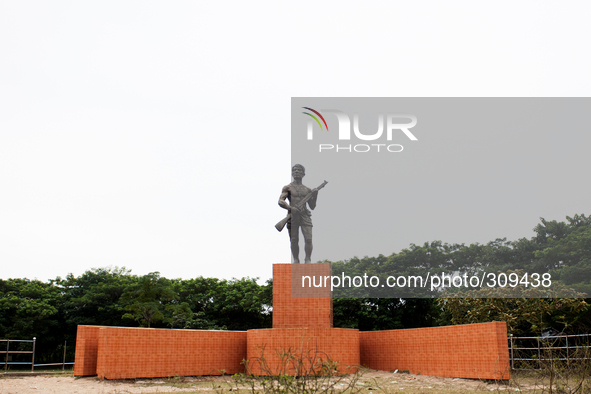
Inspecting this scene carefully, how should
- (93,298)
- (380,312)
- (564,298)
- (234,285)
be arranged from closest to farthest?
(564,298) → (380,312) → (93,298) → (234,285)

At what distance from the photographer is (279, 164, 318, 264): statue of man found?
40.9 feet

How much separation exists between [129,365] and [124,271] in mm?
19115

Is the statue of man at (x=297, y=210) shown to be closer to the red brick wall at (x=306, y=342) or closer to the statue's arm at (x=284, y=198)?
the statue's arm at (x=284, y=198)

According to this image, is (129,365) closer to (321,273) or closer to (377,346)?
(321,273)

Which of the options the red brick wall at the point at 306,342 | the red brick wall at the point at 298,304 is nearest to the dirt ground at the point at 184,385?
the red brick wall at the point at 306,342

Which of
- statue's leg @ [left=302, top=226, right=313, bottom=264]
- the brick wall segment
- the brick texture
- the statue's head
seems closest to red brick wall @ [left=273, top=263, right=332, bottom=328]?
the brick texture

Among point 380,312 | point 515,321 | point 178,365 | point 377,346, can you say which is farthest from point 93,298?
point 515,321

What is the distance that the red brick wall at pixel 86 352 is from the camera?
10961 mm

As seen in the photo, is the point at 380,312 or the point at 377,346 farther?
the point at 380,312

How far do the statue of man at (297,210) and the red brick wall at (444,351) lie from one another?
9.23ft

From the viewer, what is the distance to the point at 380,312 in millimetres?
23141

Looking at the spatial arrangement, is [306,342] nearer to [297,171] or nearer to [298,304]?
[298,304]

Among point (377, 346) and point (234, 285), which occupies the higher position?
point (234, 285)

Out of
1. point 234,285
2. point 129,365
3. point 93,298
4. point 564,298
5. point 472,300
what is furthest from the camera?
point 234,285
